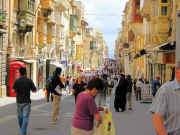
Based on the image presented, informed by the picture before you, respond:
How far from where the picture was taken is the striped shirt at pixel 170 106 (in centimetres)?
402

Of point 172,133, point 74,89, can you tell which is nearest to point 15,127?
point 74,89

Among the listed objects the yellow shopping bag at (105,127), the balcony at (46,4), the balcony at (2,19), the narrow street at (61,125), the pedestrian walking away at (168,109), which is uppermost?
the balcony at (46,4)

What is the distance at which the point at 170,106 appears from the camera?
4051 mm

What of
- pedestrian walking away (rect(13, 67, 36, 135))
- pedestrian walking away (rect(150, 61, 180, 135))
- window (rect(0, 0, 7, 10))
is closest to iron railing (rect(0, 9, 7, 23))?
window (rect(0, 0, 7, 10))

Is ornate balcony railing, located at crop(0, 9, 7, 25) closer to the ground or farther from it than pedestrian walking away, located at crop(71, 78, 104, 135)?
farther from it

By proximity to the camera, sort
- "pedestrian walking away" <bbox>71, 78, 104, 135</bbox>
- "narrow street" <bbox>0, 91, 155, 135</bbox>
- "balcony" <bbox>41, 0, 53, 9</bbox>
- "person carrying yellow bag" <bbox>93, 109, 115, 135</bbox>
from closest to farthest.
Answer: "pedestrian walking away" <bbox>71, 78, 104, 135</bbox> < "person carrying yellow bag" <bbox>93, 109, 115, 135</bbox> < "narrow street" <bbox>0, 91, 155, 135</bbox> < "balcony" <bbox>41, 0, 53, 9</bbox>

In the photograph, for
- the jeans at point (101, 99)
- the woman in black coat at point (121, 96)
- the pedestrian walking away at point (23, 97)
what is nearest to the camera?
the pedestrian walking away at point (23, 97)

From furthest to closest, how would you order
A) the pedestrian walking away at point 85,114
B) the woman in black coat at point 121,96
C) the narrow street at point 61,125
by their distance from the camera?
the woman in black coat at point 121,96 < the narrow street at point 61,125 < the pedestrian walking away at point 85,114

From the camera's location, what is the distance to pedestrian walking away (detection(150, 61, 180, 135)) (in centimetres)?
402

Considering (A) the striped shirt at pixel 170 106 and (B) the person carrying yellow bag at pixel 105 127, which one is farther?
(B) the person carrying yellow bag at pixel 105 127

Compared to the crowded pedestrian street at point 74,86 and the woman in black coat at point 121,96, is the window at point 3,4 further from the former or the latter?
the woman in black coat at point 121,96

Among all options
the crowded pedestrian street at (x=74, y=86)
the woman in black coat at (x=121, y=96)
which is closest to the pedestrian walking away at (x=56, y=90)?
the crowded pedestrian street at (x=74, y=86)

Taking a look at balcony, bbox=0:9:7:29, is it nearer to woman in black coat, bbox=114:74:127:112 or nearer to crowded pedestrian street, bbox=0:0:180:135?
crowded pedestrian street, bbox=0:0:180:135

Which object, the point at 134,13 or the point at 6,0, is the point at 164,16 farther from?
the point at 134,13
